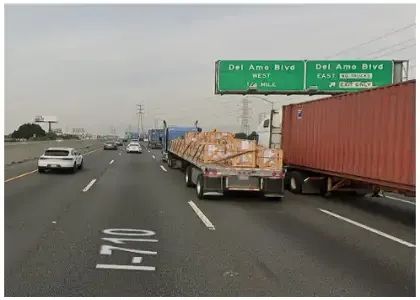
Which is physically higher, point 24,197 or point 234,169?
point 234,169

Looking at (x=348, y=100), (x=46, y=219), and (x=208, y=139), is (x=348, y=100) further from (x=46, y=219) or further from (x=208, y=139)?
(x=46, y=219)

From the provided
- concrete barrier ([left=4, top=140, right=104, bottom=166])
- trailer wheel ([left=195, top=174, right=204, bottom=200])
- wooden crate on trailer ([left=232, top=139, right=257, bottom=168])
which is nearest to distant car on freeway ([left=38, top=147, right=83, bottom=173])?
concrete barrier ([left=4, top=140, right=104, bottom=166])

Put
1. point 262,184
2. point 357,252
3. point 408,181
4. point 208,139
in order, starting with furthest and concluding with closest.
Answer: point 208,139
point 262,184
point 408,181
point 357,252

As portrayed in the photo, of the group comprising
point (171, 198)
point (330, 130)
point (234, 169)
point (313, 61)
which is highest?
point (313, 61)

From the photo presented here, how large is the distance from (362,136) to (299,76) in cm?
1541

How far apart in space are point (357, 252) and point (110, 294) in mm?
4058

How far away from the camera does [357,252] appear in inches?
283

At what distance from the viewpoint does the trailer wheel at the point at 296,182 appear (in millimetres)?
15703

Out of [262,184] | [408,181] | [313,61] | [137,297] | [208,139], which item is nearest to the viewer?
[137,297]

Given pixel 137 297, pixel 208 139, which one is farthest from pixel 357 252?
pixel 208 139

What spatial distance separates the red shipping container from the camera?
376 inches

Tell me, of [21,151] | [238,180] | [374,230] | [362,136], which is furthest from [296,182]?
[21,151]

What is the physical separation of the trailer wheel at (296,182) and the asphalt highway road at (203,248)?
261 cm

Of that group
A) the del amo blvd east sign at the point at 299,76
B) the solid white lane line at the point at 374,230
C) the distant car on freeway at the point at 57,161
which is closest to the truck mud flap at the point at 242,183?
the solid white lane line at the point at 374,230
